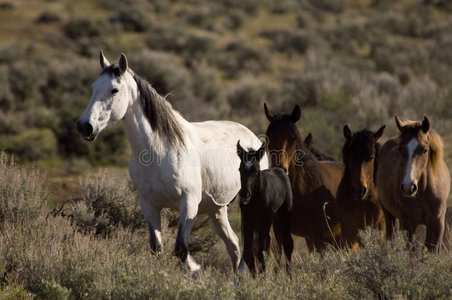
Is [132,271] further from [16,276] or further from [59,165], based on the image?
[59,165]

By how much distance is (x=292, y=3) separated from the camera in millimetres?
43281

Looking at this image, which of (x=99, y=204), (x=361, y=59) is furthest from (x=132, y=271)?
(x=361, y=59)

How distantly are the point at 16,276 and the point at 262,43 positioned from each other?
97.9 ft

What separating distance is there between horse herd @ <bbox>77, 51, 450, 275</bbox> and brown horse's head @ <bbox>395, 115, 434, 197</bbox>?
0.01m

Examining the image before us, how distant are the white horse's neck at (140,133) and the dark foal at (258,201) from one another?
0.79 meters

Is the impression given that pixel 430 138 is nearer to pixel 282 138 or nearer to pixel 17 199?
pixel 282 138

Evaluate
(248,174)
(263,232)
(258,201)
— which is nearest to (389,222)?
(263,232)

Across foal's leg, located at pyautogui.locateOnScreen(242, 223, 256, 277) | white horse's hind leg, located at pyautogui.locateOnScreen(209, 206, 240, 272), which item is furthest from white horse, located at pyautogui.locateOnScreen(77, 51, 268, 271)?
white horse's hind leg, located at pyautogui.locateOnScreen(209, 206, 240, 272)

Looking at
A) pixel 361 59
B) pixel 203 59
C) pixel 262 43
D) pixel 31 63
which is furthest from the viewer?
pixel 262 43

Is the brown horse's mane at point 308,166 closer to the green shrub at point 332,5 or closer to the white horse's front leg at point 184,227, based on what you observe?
the white horse's front leg at point 184,227

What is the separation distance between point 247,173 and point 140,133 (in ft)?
3.90

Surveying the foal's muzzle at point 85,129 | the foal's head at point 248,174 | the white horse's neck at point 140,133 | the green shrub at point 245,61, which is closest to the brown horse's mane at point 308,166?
the foal's head at point 248,174

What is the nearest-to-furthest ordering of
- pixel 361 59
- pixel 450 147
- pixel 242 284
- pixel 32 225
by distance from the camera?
pixel 242 284
pixel 32 225
pixel 450 147
pixel 361 59

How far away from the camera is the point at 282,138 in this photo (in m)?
7.56
